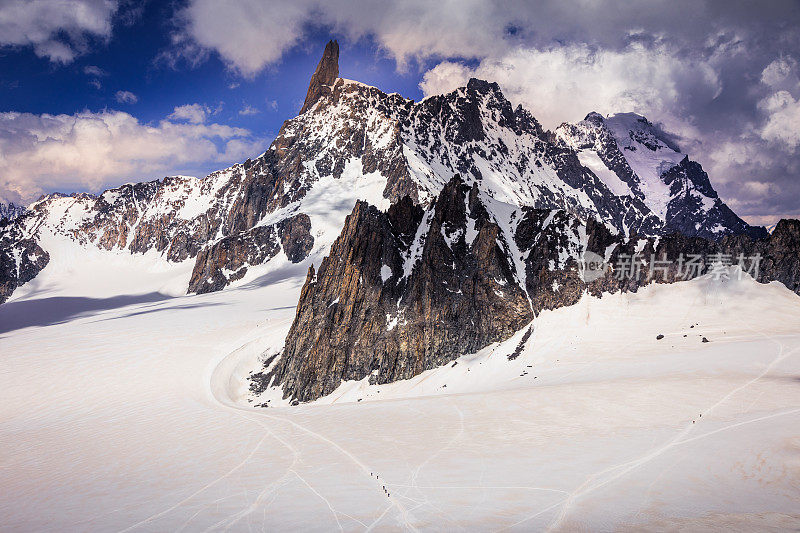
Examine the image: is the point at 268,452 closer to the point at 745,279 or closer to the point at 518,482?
the point at 518,482

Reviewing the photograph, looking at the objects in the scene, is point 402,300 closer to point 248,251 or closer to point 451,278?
point 451,278

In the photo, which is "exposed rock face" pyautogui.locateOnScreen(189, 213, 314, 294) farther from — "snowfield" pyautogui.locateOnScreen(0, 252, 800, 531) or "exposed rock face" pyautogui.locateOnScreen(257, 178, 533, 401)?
"snowfield" pyautogui.locateOnScreen(0, 252, 800, 531)

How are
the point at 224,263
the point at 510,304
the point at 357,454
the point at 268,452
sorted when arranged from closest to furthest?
1. the point at 357,454
2. the point at 268,452
3. the point at 510,304
4. the point at 224,263

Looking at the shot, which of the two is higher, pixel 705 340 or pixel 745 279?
Answer: pixel 745 279

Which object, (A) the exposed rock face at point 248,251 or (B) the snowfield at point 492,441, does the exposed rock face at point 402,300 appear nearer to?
(B) the snowfield at point 492,441

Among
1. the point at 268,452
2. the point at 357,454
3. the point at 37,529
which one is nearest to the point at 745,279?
the point at 357,454

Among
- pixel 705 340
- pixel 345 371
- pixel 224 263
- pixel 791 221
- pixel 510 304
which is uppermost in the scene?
pixel 224 263
